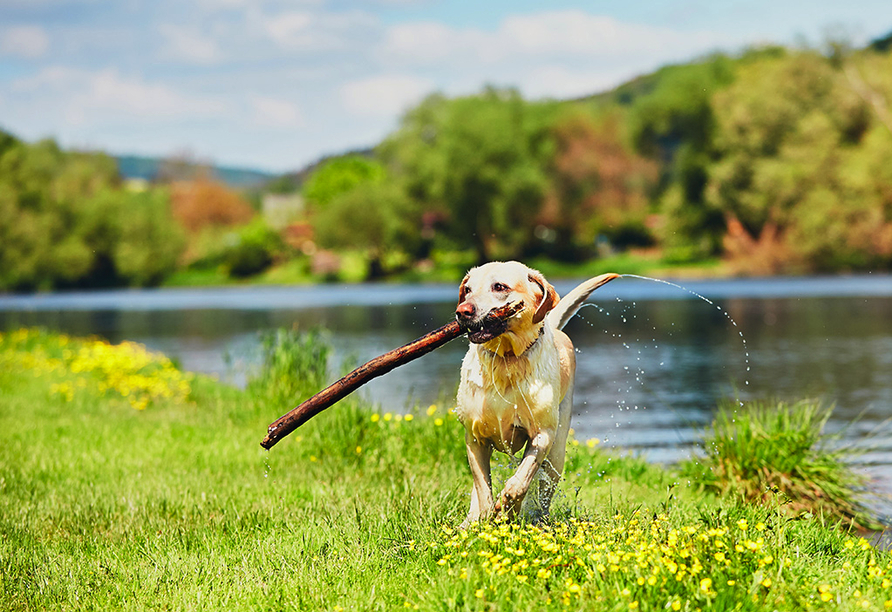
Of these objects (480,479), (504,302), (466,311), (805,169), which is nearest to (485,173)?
(805,169)

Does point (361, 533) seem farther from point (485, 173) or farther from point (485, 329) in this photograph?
point (485, 173)

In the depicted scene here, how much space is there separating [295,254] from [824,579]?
90.4 m

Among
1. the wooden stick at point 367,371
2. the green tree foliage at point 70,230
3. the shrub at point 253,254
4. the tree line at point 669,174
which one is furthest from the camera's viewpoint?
the shrub at point 253,254

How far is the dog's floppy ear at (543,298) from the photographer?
528 cm

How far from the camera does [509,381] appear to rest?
5.37 m

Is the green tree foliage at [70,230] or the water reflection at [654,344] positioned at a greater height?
the green tree foliage at [70,230]

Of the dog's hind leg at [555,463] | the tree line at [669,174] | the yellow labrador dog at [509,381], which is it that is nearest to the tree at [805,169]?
the tree line at [669,174]

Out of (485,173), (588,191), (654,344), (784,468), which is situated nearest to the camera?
(784,468)

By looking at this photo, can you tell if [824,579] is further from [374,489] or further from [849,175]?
[849,175]

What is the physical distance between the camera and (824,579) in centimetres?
481

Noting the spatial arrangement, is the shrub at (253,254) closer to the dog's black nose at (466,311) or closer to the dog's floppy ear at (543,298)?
the dog's floppy ear at (543,298)

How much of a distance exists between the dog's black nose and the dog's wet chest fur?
0.51 meters

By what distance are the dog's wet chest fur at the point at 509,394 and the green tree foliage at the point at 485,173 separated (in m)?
60.8

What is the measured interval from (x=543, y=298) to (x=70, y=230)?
79.5 m
